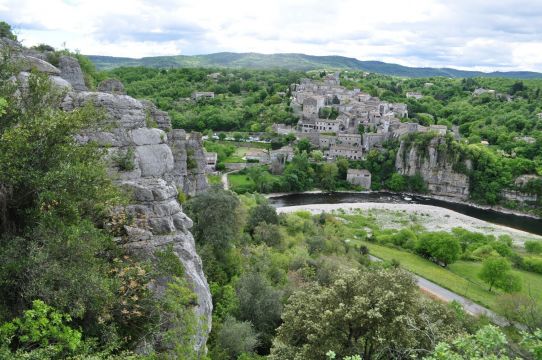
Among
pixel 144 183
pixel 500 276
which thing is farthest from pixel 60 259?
pixel 500 276

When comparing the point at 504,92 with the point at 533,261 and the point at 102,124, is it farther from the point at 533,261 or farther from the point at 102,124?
the point at 102,124

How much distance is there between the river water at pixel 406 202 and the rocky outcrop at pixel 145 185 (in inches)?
1886

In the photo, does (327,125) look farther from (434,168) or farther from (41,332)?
(41,332)

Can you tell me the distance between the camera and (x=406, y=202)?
6931cm

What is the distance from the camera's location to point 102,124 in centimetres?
1333

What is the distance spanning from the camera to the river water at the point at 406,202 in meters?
62.4

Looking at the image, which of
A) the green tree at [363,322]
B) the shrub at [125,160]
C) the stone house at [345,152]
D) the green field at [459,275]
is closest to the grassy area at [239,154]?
the stone house at [345,152]

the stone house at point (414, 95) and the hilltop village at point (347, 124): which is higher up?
the stone house at point (414, 95)

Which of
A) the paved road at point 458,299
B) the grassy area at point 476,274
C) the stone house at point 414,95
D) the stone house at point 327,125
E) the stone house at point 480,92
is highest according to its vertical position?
the stone house at point 480,92

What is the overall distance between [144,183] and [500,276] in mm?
32346

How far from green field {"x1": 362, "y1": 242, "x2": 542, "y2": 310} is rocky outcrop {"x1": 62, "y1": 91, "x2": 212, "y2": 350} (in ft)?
88.4

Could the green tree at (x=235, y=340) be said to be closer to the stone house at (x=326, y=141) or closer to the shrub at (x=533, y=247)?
the shrub at (x=533, y=247)

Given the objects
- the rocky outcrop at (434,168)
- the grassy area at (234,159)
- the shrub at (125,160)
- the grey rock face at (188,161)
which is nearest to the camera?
the shrub at (125,160)

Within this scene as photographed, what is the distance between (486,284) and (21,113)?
1521 inches
